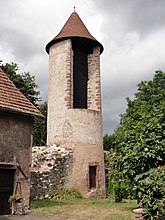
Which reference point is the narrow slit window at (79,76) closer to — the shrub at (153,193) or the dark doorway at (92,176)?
the dark doorway at (92,176)

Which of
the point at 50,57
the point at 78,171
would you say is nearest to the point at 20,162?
the point at 78,171

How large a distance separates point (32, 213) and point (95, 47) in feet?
42.7

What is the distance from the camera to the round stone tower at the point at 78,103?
16786 millimetres

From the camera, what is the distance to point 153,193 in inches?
314

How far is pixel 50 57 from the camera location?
1953 cm

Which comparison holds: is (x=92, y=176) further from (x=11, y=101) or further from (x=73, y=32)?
(x=73, y=32)

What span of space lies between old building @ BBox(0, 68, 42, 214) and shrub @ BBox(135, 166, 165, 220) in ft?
14.5

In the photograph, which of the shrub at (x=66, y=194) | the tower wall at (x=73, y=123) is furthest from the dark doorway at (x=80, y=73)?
the shrub at (x=66, y=194)

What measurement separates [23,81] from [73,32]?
6.98 metres

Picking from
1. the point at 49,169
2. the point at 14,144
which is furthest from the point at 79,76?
the point at 14,144

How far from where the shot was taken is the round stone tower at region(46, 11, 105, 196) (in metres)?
16.8

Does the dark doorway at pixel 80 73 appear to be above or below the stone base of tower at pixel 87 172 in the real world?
above

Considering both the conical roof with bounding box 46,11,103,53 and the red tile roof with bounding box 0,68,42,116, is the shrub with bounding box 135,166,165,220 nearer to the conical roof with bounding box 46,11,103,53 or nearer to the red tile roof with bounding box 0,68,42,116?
the red tile roof with bounding box 0,68,42,116

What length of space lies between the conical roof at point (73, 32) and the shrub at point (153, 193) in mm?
12464
